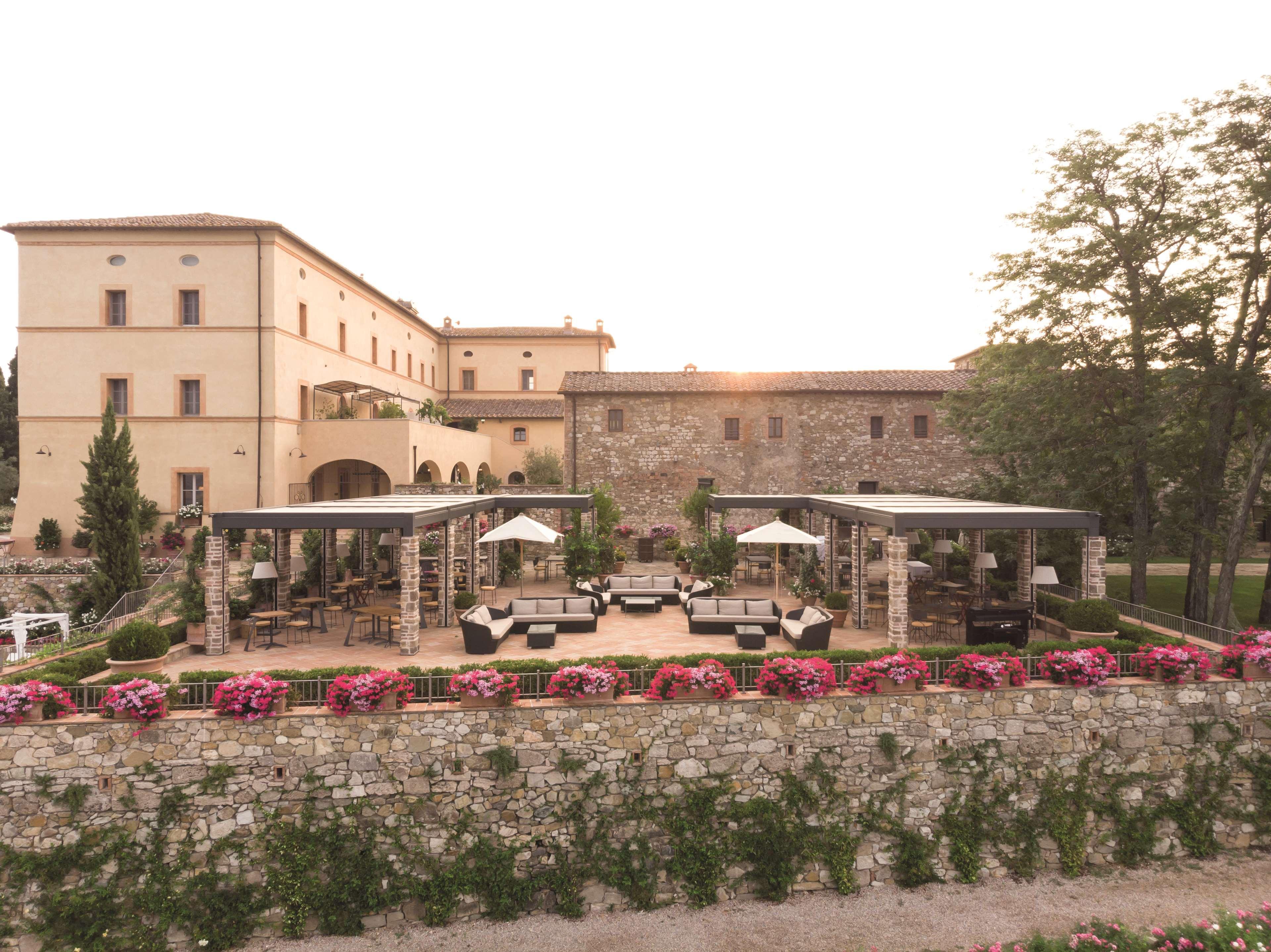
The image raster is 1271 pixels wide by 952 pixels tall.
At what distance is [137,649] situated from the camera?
952 cm

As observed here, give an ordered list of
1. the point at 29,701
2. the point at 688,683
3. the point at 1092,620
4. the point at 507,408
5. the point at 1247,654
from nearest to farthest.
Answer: the point at 29,701
the point at 688,683
the point at 1247,654
the point at 1092,620
the point at 507,408

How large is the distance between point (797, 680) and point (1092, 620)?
5682 millimetres

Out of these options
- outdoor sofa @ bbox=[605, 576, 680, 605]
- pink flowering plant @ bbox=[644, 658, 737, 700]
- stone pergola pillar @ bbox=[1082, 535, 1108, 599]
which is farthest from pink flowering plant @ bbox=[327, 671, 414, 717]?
stone pergola pillar @ bbox=[1082, 535, 1108, 599]

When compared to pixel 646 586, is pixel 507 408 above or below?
above

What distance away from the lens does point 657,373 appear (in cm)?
2659

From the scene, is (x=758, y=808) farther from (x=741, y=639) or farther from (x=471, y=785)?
(x=471, y=785)

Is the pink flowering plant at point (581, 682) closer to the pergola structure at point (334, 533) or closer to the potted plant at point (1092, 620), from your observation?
the pergola structure at point (334, 533)

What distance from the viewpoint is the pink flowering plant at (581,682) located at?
870 centimetres

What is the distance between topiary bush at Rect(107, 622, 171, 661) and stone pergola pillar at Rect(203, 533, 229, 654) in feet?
4.39

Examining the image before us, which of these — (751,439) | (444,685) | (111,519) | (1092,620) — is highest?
(751,439)

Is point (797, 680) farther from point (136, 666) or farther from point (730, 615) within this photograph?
point (136, 666)

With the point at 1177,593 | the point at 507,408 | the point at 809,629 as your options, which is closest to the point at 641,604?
the point at 809,629

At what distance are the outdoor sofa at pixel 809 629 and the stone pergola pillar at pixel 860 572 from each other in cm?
178

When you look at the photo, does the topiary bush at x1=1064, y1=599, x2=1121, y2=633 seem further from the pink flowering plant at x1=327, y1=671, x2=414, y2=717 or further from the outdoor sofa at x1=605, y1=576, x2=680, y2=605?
the pink flowering plant at x1=327, y1=671, x2=414, y2=717
